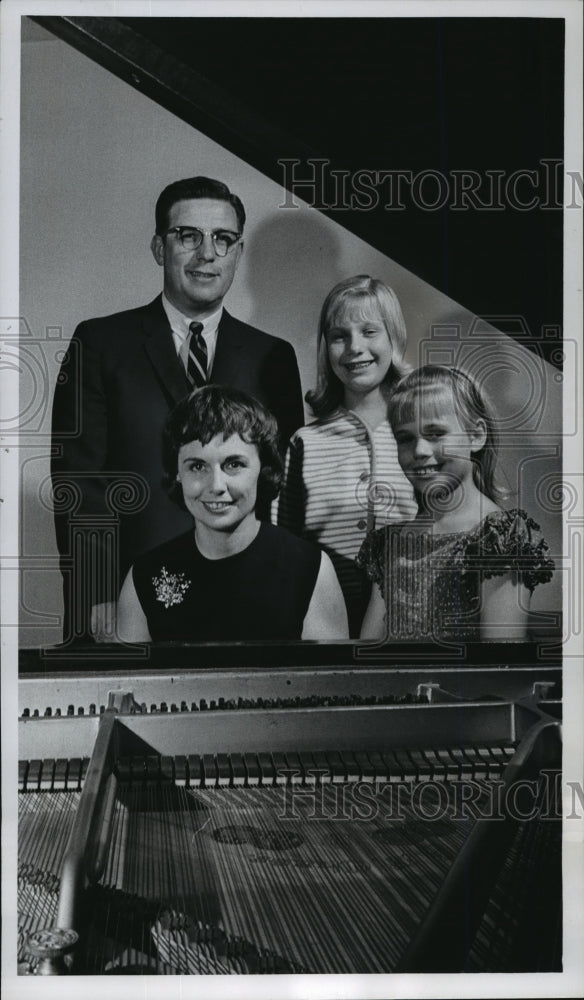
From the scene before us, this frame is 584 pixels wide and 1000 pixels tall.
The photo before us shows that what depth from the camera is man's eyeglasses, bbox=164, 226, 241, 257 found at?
2.71 metres

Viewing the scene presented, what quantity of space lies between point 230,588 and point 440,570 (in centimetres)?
55

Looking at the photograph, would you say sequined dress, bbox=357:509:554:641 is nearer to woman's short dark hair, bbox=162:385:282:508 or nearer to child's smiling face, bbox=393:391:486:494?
child's smiling face, bbox=393:391:486:494

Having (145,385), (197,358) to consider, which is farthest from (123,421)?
(197,358)

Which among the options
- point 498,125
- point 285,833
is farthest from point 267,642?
point 498,125

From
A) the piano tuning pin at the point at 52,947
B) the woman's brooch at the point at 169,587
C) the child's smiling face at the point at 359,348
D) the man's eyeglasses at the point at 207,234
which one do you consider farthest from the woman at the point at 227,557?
the piano tuning pin at the point at 52,947

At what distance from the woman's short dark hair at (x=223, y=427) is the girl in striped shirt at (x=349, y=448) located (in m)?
0.05

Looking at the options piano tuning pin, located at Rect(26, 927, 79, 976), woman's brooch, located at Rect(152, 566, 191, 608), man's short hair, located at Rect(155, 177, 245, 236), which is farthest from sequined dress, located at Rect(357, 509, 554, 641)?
piano tuning pin, located at Rect(26, 927, 79, 976)

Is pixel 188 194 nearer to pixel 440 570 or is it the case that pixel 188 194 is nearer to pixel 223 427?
pixel 223 427

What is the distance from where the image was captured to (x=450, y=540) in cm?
276

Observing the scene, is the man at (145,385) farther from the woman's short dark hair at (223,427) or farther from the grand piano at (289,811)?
the grand piano at (289,811)

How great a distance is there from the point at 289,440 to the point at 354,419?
183 millimetres

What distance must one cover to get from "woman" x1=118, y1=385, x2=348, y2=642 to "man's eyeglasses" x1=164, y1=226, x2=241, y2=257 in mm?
361

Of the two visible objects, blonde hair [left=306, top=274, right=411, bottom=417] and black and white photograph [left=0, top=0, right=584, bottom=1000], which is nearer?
black and white photograph [left=0, top=0, right=584, bottom=1000]

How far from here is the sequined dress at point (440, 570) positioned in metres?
2.74
